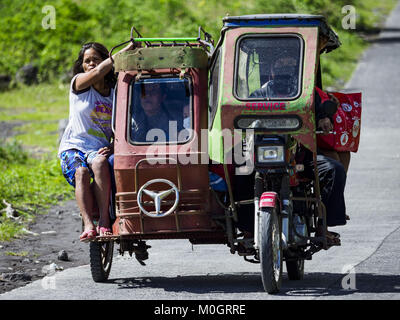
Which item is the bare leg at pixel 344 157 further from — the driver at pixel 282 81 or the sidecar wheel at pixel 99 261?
the sidecar wheel at pixel 99 261

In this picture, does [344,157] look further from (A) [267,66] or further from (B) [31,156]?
(B) [31,156]

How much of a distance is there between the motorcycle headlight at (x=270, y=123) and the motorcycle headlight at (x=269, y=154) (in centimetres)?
15

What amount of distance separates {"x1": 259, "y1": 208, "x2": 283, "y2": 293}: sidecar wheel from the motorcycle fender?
3cm

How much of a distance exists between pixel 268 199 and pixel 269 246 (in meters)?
0.34

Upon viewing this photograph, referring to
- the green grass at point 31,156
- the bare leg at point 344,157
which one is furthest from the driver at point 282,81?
the green grass at point 31,156

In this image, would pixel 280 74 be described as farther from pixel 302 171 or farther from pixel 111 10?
pixel 111 10

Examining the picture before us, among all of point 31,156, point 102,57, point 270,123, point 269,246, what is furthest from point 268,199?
point 31,156

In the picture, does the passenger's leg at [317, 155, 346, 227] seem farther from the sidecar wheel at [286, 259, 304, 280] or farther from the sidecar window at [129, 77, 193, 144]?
the sidecar window at [129, 77, 193, 144]

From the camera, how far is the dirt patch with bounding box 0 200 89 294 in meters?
8.66

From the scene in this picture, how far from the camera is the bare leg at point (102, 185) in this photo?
791 cm

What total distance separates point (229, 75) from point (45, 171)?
8.87m

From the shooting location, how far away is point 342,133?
7961 mm

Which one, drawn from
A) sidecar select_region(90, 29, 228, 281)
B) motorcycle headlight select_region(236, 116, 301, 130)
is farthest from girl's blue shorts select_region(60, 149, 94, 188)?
motorcycle headlight select_region(236, 116, 301, 130)

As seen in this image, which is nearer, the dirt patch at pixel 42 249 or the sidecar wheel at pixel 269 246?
the sidecar wheel at pixel 269 246
